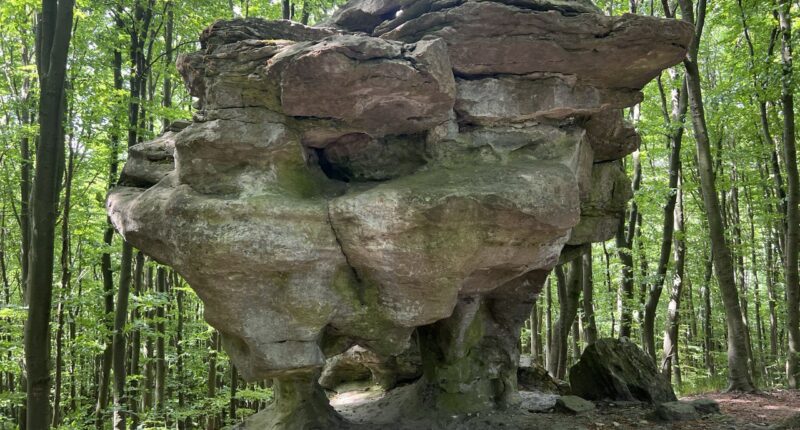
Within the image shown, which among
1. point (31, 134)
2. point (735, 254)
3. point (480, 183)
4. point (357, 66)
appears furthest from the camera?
point (735, 254)

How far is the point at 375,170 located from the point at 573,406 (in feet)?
18.1

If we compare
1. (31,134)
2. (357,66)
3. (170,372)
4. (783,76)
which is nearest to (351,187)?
(357,66)

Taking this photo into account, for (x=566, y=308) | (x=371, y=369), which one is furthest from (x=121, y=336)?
(x=566, y=308)

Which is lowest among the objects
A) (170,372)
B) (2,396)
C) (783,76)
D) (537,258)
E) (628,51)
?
(170,372)

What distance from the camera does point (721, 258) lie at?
1138 centimetres

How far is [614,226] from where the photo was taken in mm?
11125

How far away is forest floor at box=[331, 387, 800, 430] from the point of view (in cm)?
812

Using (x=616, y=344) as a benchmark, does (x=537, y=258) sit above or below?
above

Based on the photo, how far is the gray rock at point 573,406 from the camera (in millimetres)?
9078

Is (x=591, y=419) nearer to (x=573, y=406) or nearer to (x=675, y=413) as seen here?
(x=573, y=406)

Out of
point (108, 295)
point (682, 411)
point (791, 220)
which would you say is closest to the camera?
point (682, 411)

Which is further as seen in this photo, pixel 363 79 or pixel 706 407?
pixel 706 407

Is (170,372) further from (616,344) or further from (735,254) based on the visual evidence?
(735,254)

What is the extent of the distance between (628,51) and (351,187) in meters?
4.76
